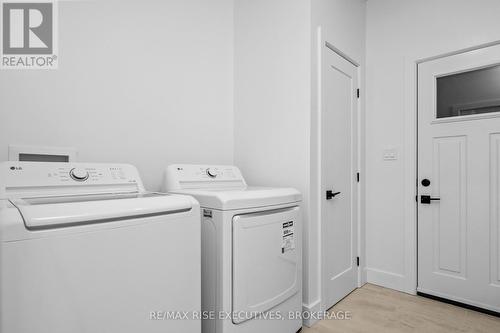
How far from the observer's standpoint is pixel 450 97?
87.4 inches

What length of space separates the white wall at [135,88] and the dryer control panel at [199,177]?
25 cm

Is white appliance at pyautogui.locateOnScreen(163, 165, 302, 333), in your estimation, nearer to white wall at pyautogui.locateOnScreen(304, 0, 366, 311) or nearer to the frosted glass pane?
white wall at pyautogui.locateOnScreen(304, 0, 366, 311)

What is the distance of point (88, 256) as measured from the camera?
873 millimetres

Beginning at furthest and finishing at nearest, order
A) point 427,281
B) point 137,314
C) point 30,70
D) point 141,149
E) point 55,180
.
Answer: point 427,281 → point 141,149 → point 30,70 → point 55,180 → point 137,314

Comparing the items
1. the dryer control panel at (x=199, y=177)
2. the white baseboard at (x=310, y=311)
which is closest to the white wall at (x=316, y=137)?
the white baseboard at (x=310, y=311)

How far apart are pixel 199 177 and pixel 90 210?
35.7 inches

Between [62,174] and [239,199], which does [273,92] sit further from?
[62,174]

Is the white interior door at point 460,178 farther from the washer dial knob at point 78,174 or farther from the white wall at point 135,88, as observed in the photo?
the washer dial knob at point 78,174

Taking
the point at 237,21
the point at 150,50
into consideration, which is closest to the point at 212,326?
the point at 150,50

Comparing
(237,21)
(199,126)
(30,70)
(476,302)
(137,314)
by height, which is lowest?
(476,302)

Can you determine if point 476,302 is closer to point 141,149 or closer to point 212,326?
point 212,326

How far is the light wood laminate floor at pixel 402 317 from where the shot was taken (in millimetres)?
1806

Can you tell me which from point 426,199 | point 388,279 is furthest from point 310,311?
point 426,199

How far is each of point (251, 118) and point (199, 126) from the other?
0.44 metres
